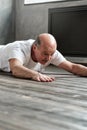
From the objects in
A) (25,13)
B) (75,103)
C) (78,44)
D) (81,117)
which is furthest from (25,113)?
(25,13)

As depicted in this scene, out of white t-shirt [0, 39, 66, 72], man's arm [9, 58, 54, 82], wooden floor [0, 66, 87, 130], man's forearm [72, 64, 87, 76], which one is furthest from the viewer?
man's forearm [72, 64, 87, 76]

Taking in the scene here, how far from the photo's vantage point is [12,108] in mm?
1533

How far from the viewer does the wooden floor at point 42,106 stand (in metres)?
1.27

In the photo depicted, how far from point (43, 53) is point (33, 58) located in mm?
254

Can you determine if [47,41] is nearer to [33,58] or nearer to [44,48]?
[44,48]

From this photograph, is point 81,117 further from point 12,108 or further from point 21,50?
point 21,50

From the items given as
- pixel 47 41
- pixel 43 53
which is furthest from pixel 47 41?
pixel 43 53

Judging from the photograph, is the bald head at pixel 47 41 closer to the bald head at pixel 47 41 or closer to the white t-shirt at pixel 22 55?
the bald head at pixel 47 41

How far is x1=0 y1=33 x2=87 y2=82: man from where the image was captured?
2.53 meters

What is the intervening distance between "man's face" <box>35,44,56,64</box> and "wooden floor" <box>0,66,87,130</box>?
277mm

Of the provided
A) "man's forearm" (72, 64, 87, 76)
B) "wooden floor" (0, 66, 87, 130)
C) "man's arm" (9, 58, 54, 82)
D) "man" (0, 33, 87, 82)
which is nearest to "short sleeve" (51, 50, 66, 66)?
"man" (0, 33, 87, 82)

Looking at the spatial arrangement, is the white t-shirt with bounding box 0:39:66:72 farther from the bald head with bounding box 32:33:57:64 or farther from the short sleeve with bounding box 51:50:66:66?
the bald head with bounding box 32:33:57:64

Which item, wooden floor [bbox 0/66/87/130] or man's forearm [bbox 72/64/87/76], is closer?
wooden floor [bbox 0/66/87/130]

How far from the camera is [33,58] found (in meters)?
2.80
